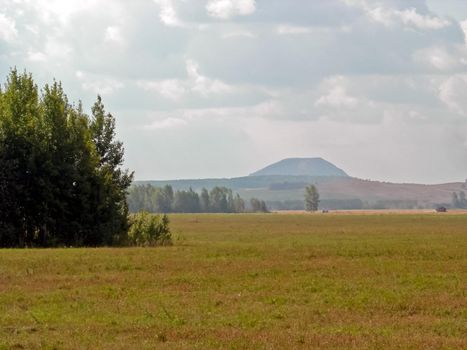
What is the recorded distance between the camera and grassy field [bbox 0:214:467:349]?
61.8 feet

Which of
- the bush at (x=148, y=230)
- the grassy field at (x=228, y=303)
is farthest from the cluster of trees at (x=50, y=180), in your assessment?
the grassy field at (x=228, y=303)

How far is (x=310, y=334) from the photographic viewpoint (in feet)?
63.6

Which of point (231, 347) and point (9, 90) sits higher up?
point (9, 90)

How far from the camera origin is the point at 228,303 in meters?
24.6

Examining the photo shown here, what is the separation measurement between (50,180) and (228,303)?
31726mm

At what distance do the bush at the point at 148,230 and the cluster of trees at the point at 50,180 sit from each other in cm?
115

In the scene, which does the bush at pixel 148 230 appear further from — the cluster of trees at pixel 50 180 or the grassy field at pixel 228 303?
the grassy field at pixel 228 303

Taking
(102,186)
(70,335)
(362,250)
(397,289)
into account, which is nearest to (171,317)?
(70,335)

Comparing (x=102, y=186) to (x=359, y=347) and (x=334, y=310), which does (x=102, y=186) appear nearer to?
(x=334, y=310)

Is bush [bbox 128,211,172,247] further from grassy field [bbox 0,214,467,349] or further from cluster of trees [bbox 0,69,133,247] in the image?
grassy field [bbox 0,214,467,349]

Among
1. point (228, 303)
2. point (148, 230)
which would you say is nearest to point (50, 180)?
point (148, 230)

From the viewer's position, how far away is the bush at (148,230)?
58156 millimetres

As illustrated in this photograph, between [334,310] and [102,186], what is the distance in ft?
114

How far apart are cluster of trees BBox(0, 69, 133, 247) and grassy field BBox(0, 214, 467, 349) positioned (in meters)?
12.7
